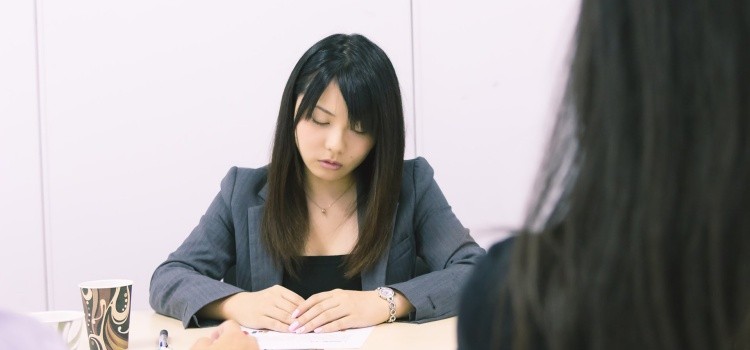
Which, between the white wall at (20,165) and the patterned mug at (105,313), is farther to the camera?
the white wall at (20,165)

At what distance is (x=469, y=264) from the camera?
2160 millimetres

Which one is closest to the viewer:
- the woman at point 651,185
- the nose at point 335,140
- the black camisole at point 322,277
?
the woman at point 651,185

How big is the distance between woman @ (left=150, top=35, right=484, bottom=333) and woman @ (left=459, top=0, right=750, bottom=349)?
1.27 meters

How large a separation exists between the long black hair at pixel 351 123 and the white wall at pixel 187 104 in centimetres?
72

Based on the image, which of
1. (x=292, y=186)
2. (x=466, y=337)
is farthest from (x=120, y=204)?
(x=466, y=337)

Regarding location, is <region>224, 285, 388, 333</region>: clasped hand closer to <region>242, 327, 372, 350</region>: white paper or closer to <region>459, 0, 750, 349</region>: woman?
<region>242, 327, 372, 350</region>: white paper

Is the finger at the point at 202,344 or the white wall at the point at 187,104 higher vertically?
the white wall at the point at 187,104

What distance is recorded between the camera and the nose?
2.11 m

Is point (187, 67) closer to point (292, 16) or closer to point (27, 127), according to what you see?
point (292, 16)

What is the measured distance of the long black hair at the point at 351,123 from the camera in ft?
7.00

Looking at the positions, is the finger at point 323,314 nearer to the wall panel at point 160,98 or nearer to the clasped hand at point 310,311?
the clasped hand at point 310,311

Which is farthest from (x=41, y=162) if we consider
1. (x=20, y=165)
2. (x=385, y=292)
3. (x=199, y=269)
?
(x=385, y=292)

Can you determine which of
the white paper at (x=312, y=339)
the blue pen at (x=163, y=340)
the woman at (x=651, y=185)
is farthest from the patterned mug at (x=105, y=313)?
the woman at (x=651, y=185)

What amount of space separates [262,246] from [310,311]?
435 mm
